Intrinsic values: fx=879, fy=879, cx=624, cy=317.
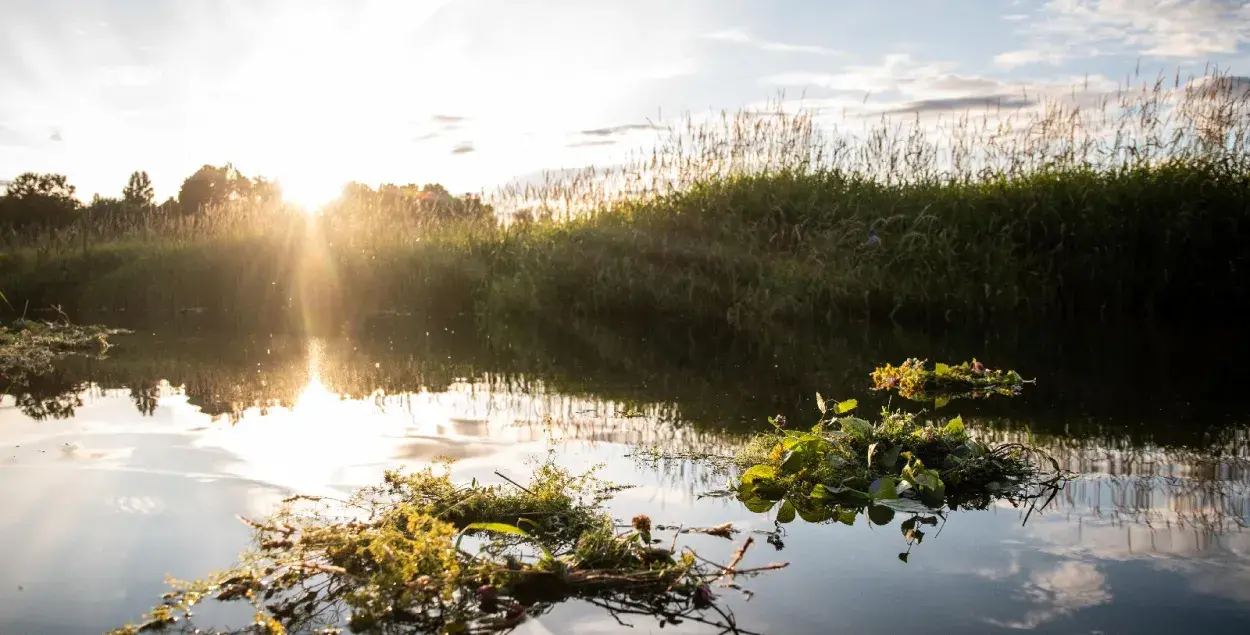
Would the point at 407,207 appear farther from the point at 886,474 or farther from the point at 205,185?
the point at 205,185

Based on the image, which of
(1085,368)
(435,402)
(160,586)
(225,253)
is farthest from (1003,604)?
(225,253)

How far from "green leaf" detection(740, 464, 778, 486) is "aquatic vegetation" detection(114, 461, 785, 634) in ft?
1.73

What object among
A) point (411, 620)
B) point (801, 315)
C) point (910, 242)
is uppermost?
point (910, 242)

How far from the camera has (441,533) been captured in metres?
2.35

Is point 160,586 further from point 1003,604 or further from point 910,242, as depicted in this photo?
point 910,242

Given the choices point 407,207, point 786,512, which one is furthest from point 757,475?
point 407,207

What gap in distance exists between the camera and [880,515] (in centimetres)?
277

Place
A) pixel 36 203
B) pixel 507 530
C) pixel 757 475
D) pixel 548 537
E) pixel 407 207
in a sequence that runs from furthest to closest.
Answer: pixel 36 203 < pixel 407 207 < pixel 757 475 < pixel 548 537 < pixel 507 530

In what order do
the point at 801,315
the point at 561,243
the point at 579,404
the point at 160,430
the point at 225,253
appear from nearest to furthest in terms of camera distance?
the point at 160,430 < the point at 579,404 < the point at 801,315 < the point at 561,243 < the point at 225,253

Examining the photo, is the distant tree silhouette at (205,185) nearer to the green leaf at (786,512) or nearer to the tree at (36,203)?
the tree at (36,203)

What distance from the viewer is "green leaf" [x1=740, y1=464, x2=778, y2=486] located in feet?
9.91

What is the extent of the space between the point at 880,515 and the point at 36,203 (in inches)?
1911

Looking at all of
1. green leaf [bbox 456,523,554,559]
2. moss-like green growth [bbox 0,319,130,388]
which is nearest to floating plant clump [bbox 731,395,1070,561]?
green leaf [bbox 456,523,554,559]

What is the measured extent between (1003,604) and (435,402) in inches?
138
